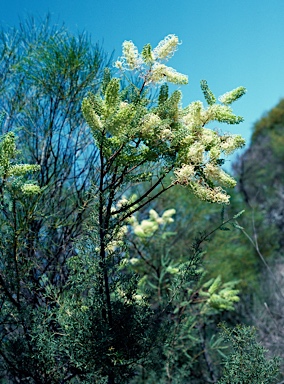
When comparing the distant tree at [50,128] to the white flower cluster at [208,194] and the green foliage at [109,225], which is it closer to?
the green foliage at [109,225]

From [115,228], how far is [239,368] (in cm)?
76

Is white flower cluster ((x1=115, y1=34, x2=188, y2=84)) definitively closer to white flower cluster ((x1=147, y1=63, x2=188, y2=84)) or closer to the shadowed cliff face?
white flower cluster ((x1=147, y1=63, x2=188, y2=84))

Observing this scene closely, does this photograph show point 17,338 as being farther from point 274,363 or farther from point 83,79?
point 83,79

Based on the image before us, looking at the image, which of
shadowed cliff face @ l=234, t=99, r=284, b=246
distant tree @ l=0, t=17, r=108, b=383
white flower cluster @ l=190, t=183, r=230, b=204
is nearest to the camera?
white flower cluster @ l=190, t=183, r=230, b=204

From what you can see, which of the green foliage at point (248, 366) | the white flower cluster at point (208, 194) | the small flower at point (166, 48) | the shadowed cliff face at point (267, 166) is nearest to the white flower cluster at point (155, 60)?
the small flower at point (166, 48)

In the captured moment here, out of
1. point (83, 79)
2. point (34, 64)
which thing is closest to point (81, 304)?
point (83, 79)

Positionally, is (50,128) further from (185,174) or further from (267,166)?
(267,166)

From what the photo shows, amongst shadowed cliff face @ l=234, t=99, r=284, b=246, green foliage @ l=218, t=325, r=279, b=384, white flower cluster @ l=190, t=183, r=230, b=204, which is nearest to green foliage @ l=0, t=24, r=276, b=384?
white flower cluster @ l=190, t=183, r=230, b=204

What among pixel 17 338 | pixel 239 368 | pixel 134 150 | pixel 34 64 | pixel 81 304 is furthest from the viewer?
pixel 34 64

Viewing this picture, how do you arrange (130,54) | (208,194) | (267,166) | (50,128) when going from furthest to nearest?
1. (267,166)
2. (50,128)
3. (130,54)
4. (208,194)

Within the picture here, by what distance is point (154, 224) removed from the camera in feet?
12.1

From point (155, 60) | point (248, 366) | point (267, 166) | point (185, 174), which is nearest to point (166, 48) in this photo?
point (155, 60)

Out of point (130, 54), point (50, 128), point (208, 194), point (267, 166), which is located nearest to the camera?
point (208, 194)

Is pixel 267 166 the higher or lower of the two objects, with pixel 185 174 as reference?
higher
